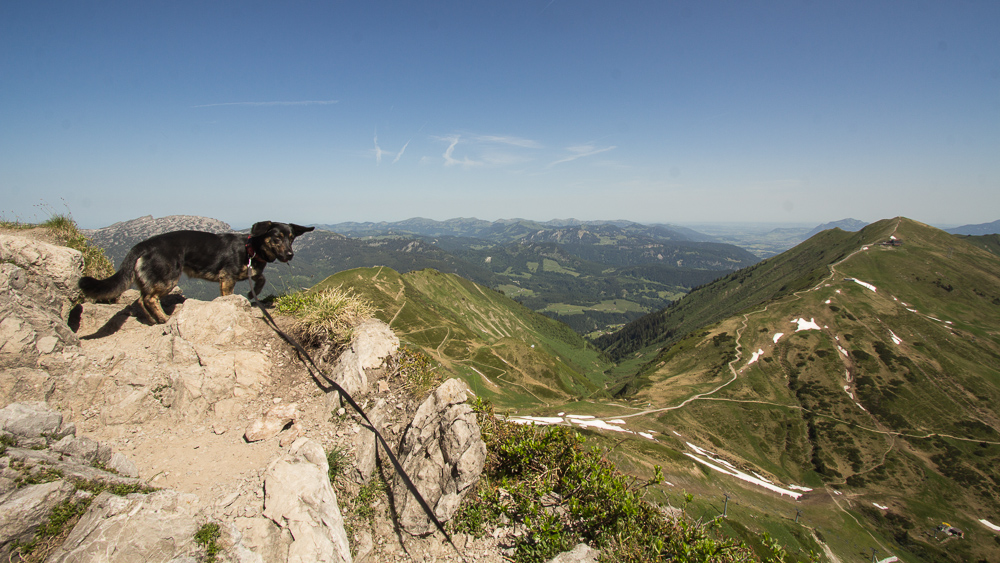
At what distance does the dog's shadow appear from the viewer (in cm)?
783

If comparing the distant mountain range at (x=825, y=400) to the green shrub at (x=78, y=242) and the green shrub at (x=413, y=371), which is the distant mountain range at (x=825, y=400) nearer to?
the green shrub at (x=413, y=371)

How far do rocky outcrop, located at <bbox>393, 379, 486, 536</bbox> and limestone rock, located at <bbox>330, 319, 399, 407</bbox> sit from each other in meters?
1.50

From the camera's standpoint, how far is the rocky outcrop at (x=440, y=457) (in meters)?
5.92

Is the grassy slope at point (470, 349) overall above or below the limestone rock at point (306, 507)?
below

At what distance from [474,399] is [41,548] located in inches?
232

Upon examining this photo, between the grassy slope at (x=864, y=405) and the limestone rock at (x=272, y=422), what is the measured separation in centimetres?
6075

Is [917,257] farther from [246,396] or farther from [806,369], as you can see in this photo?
[246,396]

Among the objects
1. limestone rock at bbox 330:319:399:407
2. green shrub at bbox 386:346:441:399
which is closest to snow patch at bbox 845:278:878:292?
green shrub at bbox 386:346:441:399

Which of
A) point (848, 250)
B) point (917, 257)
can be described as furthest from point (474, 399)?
point (848, 250)

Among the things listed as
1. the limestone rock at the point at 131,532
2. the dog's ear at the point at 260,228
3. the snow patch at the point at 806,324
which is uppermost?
the dog's ear at the point at 260,228

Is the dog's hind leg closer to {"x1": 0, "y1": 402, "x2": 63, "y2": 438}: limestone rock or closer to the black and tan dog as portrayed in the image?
the black and tan dog

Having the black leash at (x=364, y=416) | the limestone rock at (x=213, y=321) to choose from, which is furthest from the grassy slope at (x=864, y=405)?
the limestone rock at (x=213, y=321)

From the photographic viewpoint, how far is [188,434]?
629cm

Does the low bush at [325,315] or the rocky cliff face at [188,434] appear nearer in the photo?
the rocky cliff face at [188,434]
